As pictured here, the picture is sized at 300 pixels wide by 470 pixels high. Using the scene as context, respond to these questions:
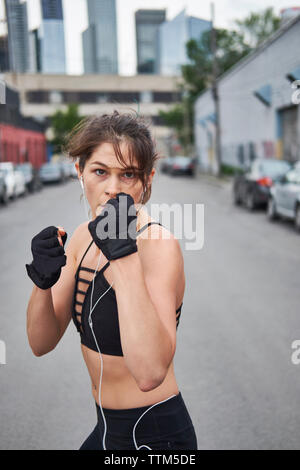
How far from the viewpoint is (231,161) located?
126ft

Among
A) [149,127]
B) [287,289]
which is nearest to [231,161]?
[287,289]

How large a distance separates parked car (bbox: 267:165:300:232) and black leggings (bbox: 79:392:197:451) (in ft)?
34.4

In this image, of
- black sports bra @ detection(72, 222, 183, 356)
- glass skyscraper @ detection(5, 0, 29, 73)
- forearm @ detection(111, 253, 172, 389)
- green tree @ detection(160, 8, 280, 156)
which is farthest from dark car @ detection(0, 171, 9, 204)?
green tree @ detection(160, 8, 280, 156)

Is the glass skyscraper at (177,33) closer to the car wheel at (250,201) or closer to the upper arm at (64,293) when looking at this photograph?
the upper arm at (64,293)

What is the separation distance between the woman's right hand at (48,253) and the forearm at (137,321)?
0.21 meters

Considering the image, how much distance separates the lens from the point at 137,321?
137 cm

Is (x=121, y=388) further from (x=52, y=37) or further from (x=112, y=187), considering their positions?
(x=52, y=37)

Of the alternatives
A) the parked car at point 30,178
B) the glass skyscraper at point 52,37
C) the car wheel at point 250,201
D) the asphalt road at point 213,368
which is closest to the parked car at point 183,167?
the parked car at point 30,178

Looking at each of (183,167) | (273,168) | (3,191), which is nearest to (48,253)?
(273,168)

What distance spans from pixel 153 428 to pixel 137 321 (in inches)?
20.4

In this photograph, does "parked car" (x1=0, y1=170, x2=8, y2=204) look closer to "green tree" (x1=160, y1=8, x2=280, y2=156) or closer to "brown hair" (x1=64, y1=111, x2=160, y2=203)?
"brown hair" (x1=64, y1=111, x2=160, y2=203)
